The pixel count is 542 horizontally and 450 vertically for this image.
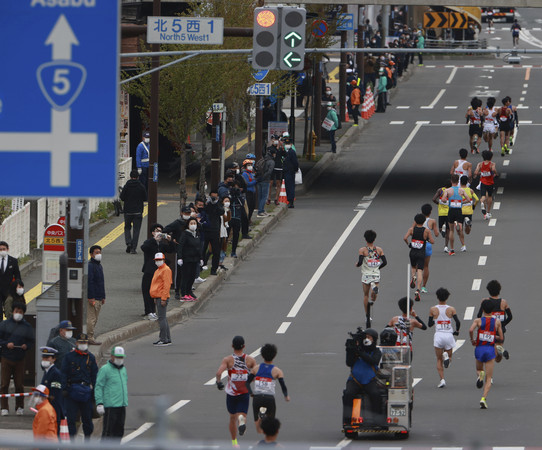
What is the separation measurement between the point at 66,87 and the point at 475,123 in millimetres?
38085

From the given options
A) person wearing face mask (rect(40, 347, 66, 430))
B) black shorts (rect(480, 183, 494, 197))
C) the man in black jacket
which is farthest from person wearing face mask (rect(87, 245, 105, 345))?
black shorts (rect(480, 183, 494, 197))

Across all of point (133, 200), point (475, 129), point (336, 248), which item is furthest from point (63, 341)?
point (475, 129)

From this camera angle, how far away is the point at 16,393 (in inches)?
711

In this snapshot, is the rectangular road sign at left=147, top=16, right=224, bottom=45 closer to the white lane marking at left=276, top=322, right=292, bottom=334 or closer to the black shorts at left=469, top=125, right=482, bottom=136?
the white lane marking at left=276, top=322, right=292, bottom=334

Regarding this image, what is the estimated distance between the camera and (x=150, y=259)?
2381 cm

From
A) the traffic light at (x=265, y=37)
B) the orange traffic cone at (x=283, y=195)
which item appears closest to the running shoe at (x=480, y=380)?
the traffic light at (x=265, y=37)

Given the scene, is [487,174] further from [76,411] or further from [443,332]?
[76,411]

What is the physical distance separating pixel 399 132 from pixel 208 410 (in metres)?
34.9

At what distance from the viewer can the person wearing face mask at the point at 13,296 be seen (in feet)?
70.8

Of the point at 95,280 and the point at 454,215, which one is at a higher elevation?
the point at 95,280

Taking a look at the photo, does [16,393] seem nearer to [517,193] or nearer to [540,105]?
[517,193]

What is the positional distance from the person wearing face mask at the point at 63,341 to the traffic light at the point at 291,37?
7231mm

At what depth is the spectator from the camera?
23609 mm

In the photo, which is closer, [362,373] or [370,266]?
[362,373]
